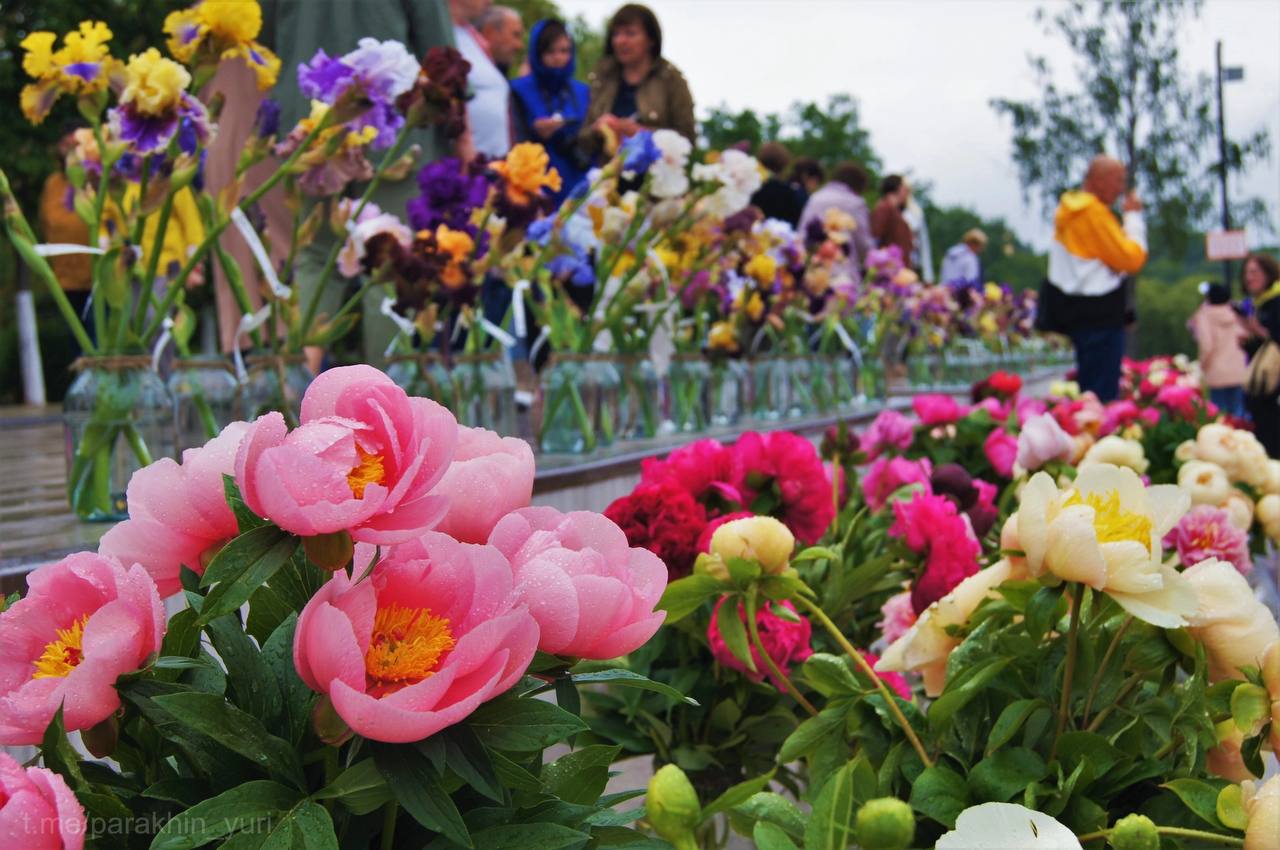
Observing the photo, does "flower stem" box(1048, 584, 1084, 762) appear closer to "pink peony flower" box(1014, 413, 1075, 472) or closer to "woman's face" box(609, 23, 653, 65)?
"pink peony flower" box(1014, 413, 1075, 472)

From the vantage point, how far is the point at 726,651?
149cm

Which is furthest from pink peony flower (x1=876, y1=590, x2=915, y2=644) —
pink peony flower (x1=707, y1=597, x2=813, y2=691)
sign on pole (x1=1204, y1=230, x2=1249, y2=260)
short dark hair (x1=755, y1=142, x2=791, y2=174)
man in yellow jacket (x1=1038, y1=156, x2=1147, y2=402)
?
sign on pole (x1=1204, y1=230, x2=1249, y2=260)

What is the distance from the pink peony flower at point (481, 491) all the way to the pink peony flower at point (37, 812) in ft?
0.72

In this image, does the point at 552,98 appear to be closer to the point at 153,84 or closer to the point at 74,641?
the point at 153,84

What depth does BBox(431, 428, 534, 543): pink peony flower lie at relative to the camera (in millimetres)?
712

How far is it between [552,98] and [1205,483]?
12.3 ft

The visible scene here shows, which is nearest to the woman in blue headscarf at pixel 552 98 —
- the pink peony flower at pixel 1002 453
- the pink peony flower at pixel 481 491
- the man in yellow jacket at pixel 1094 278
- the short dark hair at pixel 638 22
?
the short dark hair at pixel 638 22

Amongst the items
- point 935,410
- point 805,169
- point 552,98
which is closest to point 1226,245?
point 805,169

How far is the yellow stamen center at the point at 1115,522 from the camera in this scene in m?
0.96

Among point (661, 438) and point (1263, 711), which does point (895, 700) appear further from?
point (661, 438)

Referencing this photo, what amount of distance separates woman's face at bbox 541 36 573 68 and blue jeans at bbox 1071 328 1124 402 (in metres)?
3.42

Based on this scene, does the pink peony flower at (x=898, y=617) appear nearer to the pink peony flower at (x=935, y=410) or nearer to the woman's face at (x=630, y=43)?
the pink peony flower at (x=935, y=410)

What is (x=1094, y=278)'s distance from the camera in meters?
7.34

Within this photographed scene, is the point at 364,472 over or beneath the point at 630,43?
beneath
